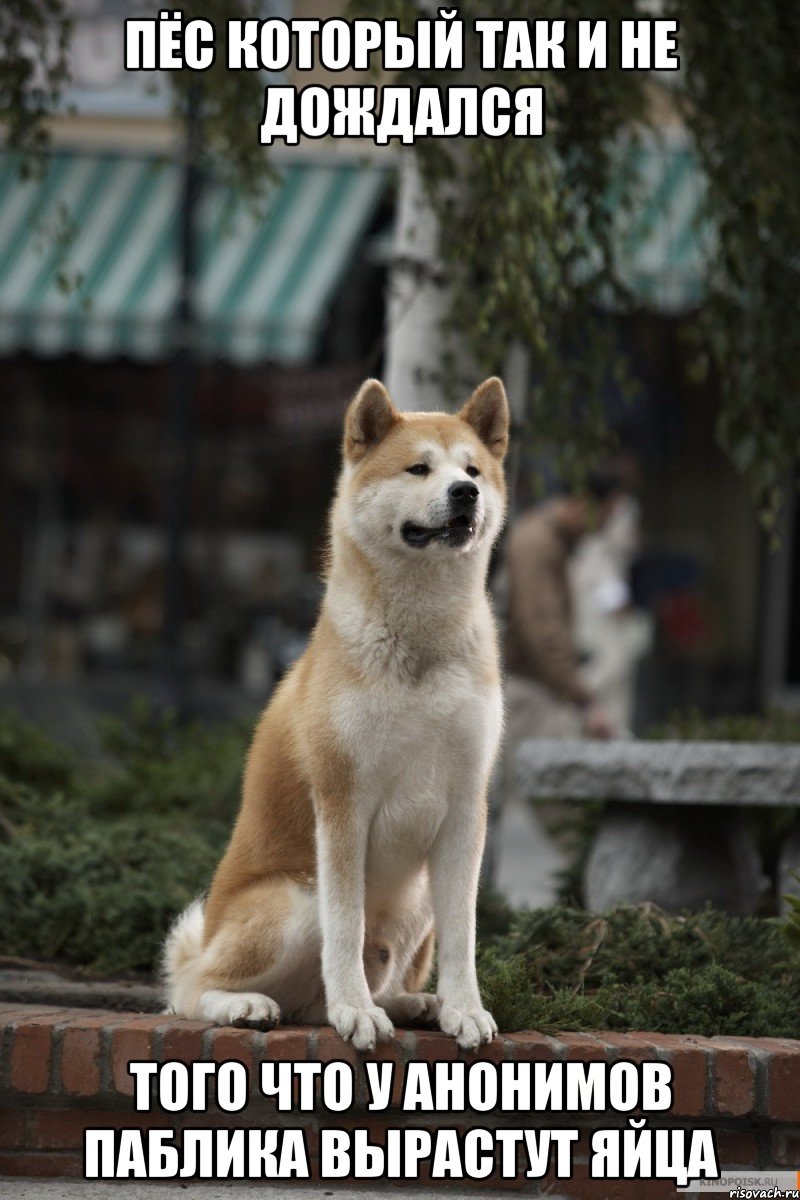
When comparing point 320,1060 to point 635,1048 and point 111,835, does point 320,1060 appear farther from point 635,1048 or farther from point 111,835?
point 111,835

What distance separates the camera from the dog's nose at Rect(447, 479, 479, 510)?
10.8 ft

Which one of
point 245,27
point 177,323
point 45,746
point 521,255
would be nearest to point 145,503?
point 177,323

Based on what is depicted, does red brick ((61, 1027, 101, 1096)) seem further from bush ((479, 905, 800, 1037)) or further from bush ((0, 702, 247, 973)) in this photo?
bush ((0, 702, 247, 973))

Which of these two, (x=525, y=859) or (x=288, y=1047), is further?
(x=525, y=859)

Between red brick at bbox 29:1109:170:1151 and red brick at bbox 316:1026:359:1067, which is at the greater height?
red brick at bbox 316:1026:359:1067

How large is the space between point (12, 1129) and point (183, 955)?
0.57 metres

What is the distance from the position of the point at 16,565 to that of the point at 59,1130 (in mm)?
9986

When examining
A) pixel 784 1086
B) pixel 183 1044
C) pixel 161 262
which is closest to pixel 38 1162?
pixel 183 1044

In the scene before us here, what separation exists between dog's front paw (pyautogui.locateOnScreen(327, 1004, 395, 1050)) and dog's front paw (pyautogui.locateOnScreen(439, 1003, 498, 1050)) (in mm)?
157

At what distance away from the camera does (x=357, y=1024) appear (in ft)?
11.0

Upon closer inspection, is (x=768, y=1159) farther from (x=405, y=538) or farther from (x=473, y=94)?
(x=473, y=94)

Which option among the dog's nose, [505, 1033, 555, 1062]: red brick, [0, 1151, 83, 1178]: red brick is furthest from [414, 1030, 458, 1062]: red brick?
the dog's nose

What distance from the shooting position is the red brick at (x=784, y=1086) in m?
3.47

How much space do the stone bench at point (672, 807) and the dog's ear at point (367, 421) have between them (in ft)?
6.92
